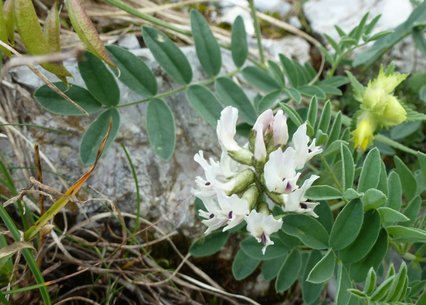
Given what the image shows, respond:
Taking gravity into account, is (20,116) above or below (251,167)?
below

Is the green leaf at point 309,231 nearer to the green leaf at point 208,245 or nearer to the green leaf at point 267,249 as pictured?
the green leaf at point 267,249

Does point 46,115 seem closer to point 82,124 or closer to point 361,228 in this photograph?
point 82,124

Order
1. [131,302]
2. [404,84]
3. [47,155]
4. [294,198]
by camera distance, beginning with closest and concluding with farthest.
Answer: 1. [294,198]
2. [131,302]
3. [47,155]
4. [404,84]

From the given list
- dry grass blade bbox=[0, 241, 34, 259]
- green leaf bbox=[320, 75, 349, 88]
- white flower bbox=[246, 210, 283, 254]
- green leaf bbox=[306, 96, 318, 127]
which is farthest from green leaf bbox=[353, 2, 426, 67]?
dry grass blade bbox=[0, 241, 34, 259]

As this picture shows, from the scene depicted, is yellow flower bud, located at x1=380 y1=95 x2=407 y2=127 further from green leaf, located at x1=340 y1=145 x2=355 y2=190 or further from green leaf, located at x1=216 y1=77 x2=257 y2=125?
green leaf, located at x1=216 y1=77 x2=257 y2=125

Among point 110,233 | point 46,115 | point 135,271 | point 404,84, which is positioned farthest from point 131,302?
point 404,84

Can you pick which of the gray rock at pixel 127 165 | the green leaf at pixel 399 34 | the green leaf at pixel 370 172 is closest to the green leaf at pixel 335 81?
the green leaf at pixel 399 34
